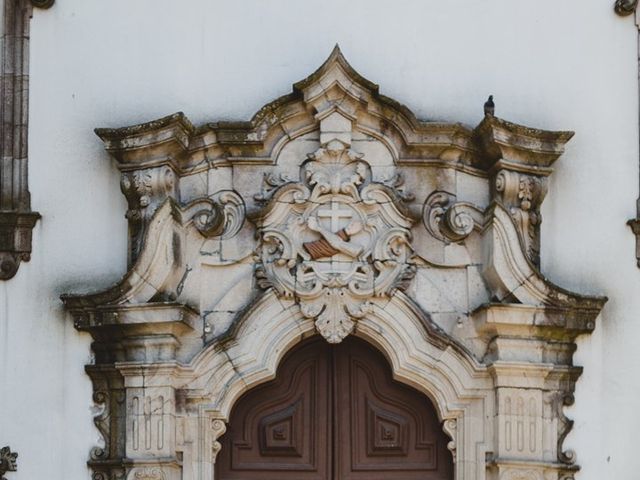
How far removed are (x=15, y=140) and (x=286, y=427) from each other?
2.69 metres

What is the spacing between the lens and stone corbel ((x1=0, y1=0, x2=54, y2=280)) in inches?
463

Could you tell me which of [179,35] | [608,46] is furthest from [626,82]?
[179,35]

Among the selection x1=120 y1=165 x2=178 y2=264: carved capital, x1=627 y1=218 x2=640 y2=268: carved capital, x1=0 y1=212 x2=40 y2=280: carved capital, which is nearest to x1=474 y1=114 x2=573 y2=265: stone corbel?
x1=627 y1=218 x2=640 y2=268: carved capital

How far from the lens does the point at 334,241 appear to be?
37.6 ft

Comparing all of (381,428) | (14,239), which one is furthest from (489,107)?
(14,239)

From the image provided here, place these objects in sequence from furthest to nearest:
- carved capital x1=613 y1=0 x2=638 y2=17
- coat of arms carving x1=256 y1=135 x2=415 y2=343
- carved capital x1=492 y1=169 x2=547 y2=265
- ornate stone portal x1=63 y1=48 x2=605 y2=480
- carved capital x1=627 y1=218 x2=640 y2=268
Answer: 1. carved capital x1=613 y1=0 x2=638 y2=17
2. carved capital x1=627 y1=218 x2=640 y2=268
3. carved capital x1=492 y1=169 x2=547 y2=265
4. coat of arms carving x1=256 y1=135 x2=415 y2=343
5. ornate stone portal x1=63 y1=48 x2=605 y2=480

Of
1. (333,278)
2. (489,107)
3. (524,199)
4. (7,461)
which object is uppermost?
(489,107)

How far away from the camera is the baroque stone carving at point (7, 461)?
11477 mm

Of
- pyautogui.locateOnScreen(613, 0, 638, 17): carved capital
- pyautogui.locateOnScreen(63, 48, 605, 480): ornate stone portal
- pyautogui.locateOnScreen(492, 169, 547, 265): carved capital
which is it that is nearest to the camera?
pyautogui.locateOnScreen(63, 48, 605, 480): ornate stone portal

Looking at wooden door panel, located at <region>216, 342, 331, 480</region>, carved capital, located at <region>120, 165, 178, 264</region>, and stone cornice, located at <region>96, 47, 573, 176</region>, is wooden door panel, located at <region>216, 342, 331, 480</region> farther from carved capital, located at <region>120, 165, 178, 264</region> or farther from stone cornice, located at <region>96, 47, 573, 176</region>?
stone cornice, located at <region>96, 47, 573, 176</region>

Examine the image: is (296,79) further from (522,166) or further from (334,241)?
(522,166)

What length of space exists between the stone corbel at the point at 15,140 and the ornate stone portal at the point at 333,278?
58cm

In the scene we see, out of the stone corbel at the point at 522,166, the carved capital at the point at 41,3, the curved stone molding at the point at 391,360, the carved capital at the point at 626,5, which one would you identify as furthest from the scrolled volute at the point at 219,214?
the carved capital at the point at 626,5

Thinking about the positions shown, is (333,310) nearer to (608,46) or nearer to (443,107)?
(443,107)
